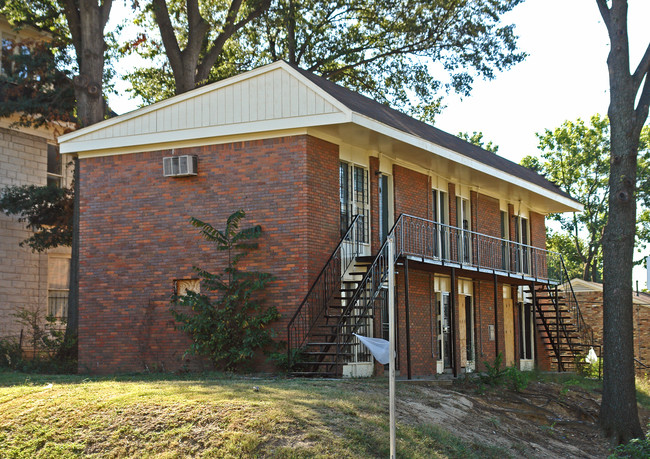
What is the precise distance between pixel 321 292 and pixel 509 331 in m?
11.6

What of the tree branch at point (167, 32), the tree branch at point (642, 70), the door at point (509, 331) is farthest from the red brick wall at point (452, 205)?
the tree branch at point (167, 32)

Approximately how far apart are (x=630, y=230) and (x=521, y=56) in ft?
54.1

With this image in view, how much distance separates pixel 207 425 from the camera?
1094cm

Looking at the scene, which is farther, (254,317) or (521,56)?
(521,56)

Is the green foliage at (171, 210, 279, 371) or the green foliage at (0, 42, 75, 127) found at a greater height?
the green foliage at (0, 42, 75, 127)

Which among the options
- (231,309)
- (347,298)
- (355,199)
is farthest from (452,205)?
(231,309)

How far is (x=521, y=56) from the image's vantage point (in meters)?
31.4

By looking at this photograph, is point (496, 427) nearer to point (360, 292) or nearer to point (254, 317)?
point (360, 292)

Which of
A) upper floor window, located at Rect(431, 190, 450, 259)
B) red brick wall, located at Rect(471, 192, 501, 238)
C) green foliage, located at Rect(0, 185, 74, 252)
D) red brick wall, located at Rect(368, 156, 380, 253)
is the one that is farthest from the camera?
red brick wall, located at Rect(471, 192, 501, 238)

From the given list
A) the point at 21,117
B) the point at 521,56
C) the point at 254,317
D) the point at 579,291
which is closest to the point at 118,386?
the point at 254,317

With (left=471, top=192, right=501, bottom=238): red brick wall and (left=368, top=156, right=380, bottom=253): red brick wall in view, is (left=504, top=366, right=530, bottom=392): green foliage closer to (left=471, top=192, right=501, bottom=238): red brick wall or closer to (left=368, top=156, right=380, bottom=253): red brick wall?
(left=368, top=156, right=380, bottom=253): red brick wall

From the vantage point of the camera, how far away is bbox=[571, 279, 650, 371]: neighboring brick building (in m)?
34.5

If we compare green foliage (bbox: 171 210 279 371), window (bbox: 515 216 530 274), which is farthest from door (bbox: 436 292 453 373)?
green foliage (bbox: 171 210 279 371)

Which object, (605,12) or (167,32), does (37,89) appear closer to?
(167,32)
